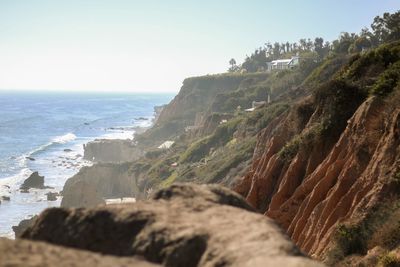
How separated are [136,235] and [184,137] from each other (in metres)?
80.3

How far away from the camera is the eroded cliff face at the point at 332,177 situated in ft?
53.2

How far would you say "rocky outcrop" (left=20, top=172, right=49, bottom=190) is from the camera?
239 ft

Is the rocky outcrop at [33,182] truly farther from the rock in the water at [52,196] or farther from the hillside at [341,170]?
the hillside at [341,170]

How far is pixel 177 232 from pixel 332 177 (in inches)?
511

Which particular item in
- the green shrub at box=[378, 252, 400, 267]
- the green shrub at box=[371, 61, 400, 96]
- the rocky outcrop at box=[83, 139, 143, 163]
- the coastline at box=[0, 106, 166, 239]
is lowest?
the coastline at box=[0, 106, 166, 239]

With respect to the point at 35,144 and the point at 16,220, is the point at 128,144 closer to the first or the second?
the point at 35,144

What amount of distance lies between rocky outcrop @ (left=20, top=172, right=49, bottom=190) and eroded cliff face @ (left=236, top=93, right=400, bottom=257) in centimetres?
5498

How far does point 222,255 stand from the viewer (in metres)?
6.64

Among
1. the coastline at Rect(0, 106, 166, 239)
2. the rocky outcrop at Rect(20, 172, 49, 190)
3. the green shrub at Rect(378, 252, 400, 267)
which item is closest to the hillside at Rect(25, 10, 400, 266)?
the green shrub at Rect(378, 252, 400, 267)

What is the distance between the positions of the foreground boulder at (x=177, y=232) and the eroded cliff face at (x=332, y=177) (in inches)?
329

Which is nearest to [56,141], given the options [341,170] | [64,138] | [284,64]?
[64,138]

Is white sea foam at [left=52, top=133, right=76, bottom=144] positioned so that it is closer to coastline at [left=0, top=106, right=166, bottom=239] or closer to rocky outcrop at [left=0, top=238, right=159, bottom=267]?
coastline at [left=0, top=106, right=166, bottom=239]

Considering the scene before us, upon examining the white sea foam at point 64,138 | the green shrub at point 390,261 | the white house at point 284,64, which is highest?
the white house at point 284,64

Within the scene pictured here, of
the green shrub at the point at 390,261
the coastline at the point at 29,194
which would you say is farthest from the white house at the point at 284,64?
the green shrub at the point at 390,261
